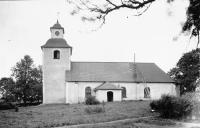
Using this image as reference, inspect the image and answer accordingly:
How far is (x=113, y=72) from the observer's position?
37969mm

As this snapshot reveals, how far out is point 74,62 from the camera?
3962cm

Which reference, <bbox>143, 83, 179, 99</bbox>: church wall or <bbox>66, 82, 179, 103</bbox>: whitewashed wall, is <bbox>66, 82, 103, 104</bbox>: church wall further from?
<bbox>143, 83, 179, 99</bbox>: church wall

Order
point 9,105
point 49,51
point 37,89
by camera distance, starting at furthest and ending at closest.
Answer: point 37,89 < point 49,51 < point 9,105

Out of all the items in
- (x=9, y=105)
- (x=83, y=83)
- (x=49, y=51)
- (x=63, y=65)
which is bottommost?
(x=9, y=105)

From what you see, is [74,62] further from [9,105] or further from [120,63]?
[9,105]

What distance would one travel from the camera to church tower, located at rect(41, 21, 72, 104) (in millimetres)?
34906

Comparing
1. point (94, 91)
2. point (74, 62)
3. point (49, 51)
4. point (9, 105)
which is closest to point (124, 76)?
point (94, 91)

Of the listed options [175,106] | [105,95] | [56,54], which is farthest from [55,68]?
[175,106]

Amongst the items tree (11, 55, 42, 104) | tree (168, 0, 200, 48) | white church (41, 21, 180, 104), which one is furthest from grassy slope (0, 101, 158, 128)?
tree (11, 55, 42, 104)

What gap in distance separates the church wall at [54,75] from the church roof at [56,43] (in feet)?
1.90

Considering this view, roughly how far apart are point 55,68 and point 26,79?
50.5 ft

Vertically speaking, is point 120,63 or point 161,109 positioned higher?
point 120,63

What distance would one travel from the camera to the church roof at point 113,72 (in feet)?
118

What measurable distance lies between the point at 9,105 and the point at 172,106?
1819 cm
